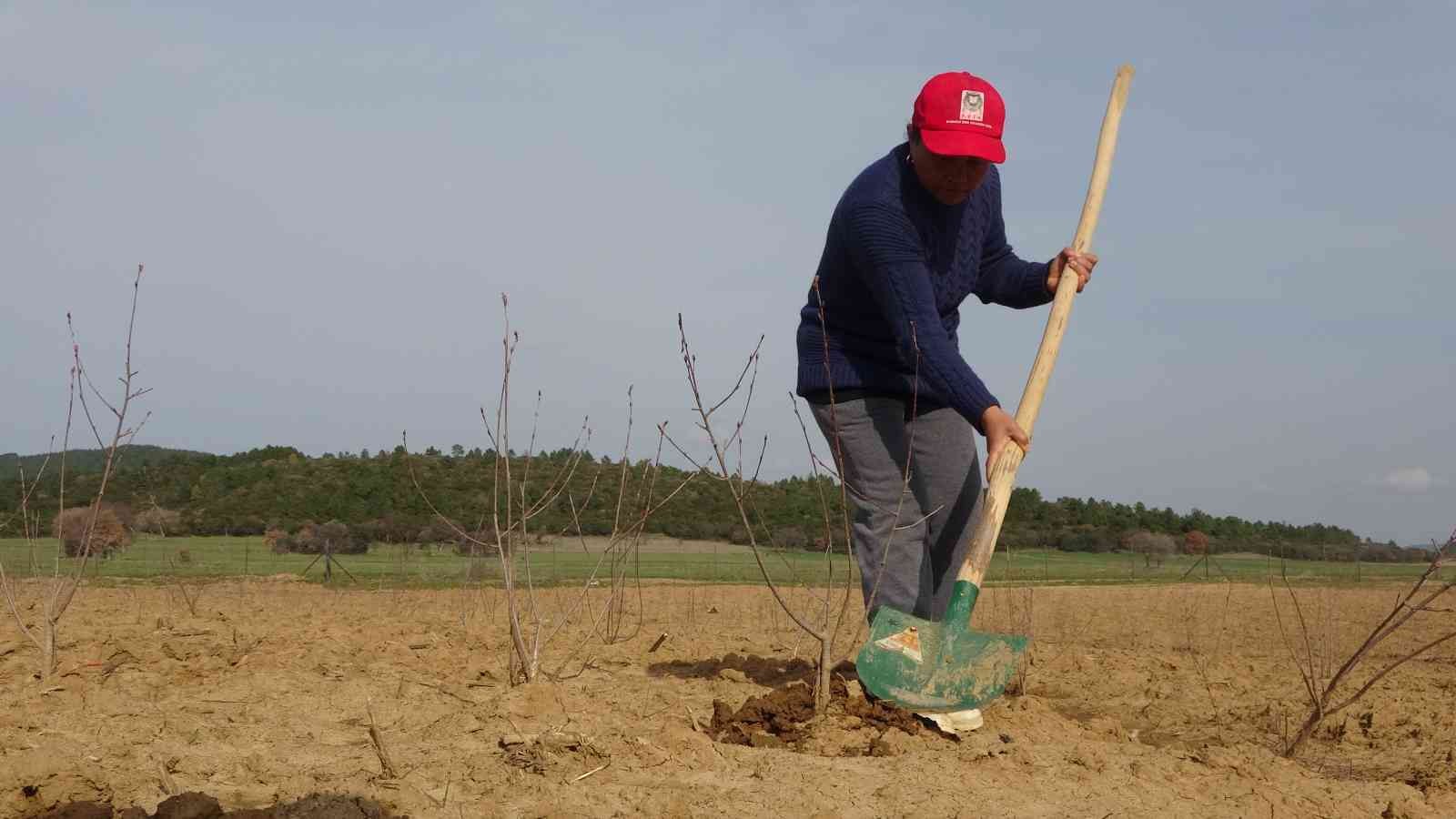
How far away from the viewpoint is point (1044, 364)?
3.40 meters

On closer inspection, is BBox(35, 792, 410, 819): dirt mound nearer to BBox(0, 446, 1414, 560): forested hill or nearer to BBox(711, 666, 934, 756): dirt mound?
BBox(711, 666, 934, 756): dirt mound

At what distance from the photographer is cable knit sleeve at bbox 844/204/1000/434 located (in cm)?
306

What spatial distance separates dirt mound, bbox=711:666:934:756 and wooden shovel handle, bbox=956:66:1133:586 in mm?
433

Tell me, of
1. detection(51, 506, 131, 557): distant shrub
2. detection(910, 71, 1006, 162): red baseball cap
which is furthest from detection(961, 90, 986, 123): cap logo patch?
detection(51, 506, 131, 557): distant shrub

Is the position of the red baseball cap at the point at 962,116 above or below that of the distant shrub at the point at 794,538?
above

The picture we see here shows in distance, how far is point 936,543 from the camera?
360cm

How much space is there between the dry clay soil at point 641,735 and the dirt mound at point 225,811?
55 millimetres

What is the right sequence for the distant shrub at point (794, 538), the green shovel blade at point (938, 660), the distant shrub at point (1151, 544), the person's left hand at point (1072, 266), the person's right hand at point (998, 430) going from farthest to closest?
the distant shrub at point (1151, 544) < the distant shrub at point (794, 538) < the person's left hand at point (1072, 266) < the green shovel blade at point (938, 660) < the person's right hand at point (998, 430)

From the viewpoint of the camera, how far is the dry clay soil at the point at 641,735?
2.54 meters

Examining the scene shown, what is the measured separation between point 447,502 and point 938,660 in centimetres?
1855

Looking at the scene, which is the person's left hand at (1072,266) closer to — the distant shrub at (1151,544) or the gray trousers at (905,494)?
the gray trousers at (905,494)

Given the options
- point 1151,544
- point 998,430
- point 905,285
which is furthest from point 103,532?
point 1151,544

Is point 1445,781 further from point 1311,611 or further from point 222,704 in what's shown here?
point 1311,611

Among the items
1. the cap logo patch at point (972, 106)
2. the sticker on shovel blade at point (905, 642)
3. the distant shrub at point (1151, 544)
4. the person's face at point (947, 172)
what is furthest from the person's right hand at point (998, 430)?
the distant shrub at point (1151, 544)
